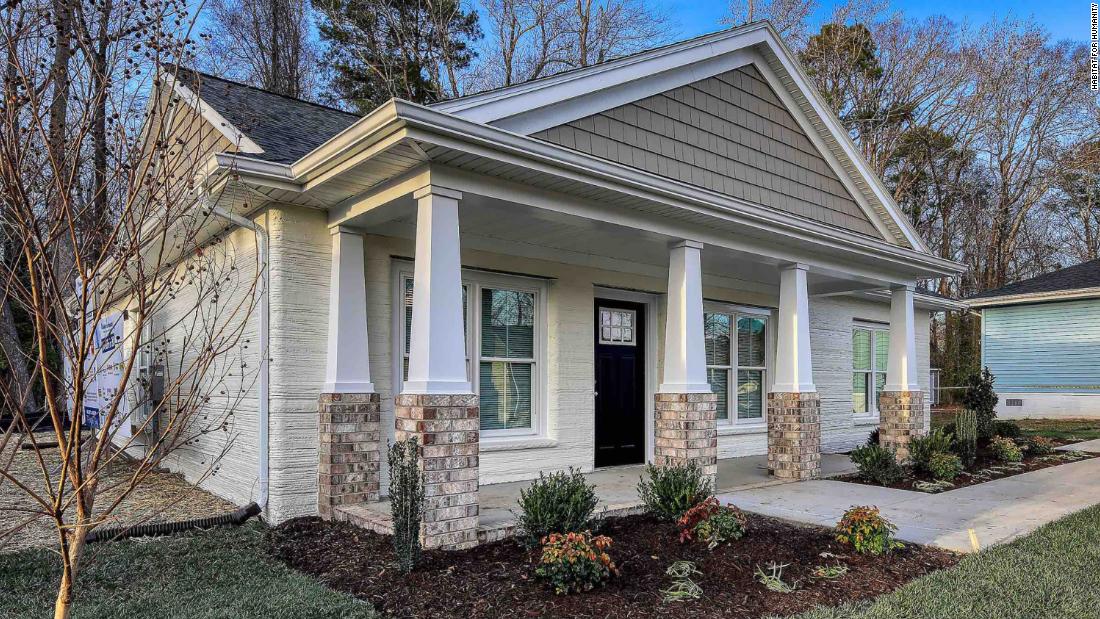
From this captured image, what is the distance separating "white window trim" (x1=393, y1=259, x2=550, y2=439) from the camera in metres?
6.68

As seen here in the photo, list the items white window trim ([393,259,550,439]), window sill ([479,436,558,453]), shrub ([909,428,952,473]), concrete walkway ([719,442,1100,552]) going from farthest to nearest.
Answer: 1. shrub ([909,428,952,473])
2. window sill ([479,436,558,453])
3. white window trim ([393,259,550,439])
4. concrete walkway ([719,442,1100,552])

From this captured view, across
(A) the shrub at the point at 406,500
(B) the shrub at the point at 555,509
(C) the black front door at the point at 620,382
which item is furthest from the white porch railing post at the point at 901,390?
(A) the shrub at the point at 406,500

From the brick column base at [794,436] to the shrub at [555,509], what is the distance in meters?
3.80

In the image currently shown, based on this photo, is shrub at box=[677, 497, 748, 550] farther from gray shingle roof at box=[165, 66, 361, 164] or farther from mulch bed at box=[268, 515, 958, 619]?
gray shingle roof at box=[165, 66, 361, 164]

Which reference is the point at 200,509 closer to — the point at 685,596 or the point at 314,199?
the point at 314,199

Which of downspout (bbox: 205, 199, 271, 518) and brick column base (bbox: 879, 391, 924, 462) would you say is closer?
downspout (bbox: 205, 199, 271, 518)

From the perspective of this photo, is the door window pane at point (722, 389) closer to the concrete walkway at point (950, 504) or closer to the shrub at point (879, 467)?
the shrub at point (879, 467)

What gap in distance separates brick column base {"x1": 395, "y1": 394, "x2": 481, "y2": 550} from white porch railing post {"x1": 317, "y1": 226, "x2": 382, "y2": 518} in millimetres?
1051

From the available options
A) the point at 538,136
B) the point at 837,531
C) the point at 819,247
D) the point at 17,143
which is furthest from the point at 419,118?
the point at 819,247

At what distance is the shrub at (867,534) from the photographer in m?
5.02

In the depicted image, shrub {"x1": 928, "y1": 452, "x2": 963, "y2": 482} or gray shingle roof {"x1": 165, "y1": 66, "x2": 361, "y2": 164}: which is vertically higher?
gray shingle roof {"x1": 165, "y1": 66, "x2": 361, "y2": 164}

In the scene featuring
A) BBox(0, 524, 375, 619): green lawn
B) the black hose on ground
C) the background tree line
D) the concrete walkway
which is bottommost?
the concrete walkway

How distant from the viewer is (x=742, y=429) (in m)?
10.3

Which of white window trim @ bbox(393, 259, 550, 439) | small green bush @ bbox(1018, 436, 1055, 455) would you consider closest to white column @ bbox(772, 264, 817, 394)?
white window trim @ bbox(393, 259, 550, 439)
